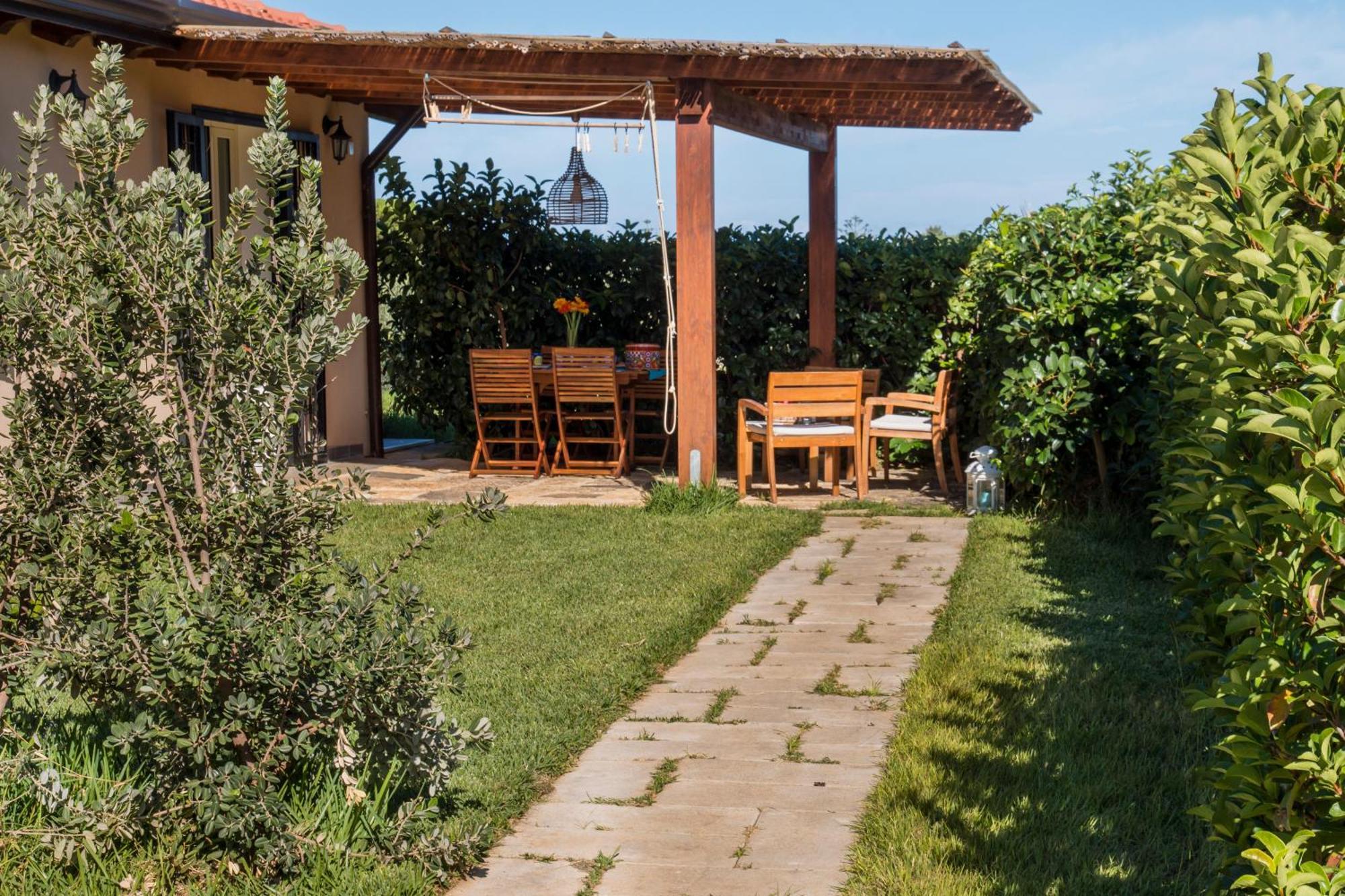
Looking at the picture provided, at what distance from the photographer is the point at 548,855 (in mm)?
3439

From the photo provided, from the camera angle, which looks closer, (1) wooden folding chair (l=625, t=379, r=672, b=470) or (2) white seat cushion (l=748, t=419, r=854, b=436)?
(2) white seat cushion (l=748, t=419, r=854, b=436)

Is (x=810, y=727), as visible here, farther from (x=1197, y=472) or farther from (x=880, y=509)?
(x=880, y=509)

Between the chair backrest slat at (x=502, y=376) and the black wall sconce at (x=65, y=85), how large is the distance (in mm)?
3115

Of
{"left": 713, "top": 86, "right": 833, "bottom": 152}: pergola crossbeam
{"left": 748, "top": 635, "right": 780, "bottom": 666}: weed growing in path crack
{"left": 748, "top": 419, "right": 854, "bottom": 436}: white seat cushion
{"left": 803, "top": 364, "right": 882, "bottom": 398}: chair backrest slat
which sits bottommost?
{"left": 748, "top": 635, "right": 780, "bottom": 666}: weed growing in path crack

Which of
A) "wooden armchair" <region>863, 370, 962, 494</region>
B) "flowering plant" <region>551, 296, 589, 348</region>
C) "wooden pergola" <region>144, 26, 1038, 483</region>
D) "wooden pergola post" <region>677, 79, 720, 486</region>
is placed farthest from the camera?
"flowering plant" <region>551, 296, 589, 348</region>

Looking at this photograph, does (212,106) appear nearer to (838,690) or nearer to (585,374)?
(585,374)

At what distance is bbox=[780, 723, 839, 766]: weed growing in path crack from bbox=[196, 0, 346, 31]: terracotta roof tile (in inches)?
300

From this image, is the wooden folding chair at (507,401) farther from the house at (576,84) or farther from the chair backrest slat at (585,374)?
the house at (576,84)

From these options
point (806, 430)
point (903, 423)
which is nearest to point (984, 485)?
point (903, 423)

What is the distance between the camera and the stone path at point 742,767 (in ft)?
11.0

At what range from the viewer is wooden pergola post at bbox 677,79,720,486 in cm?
870

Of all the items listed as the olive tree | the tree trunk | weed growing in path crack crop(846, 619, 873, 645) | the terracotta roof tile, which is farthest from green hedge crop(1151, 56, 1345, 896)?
the terracotta roof tile

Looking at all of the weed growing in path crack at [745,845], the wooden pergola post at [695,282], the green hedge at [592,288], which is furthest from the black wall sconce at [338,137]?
the weed growing in path crack at [745,845]

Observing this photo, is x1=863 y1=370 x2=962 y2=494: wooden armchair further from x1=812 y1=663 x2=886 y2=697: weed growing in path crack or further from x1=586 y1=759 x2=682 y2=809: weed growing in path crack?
x1=586 y1=759 x2=682 y2=809: weed growing in path crack
